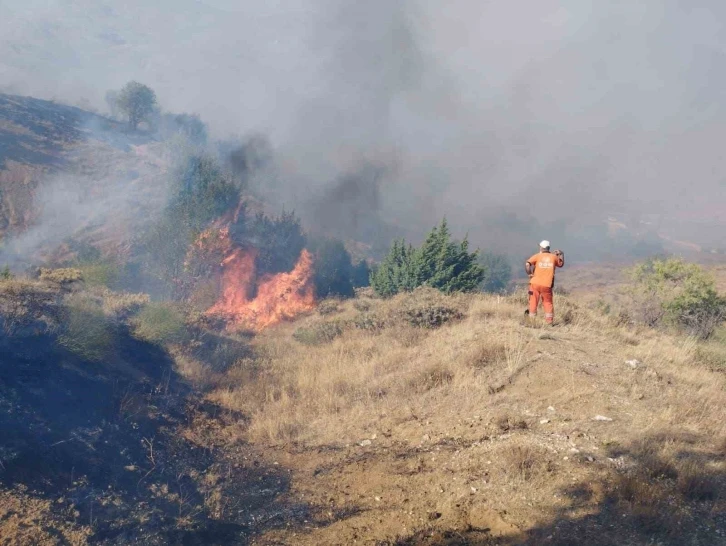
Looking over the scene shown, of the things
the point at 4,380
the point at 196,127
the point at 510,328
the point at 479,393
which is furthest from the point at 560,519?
the point at 196,127

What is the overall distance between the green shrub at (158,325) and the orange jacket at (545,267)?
7.03m

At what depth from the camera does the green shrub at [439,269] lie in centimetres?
1916

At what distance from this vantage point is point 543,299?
374 inches

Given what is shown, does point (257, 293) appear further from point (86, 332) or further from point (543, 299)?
point (543, 299)

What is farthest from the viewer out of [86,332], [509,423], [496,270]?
[496,270]

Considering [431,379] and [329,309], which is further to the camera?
[329,309]

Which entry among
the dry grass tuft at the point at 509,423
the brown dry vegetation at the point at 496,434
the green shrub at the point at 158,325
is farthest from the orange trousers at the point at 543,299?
the green shrub at the point at 158,325

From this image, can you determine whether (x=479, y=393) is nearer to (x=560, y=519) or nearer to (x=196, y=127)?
(x=560, y=519)

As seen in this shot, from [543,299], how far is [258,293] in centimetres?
1915

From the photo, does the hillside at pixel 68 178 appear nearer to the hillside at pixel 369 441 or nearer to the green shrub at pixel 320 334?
the green shrub at pixel 320 334

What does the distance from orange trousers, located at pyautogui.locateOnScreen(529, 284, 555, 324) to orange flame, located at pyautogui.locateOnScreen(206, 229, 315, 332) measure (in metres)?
13.8

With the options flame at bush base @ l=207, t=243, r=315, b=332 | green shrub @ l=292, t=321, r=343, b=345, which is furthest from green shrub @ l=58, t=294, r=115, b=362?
flame at bush base @ l=207, t=243, r=315, b=332

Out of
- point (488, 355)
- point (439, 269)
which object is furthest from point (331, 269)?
point (488, 355)

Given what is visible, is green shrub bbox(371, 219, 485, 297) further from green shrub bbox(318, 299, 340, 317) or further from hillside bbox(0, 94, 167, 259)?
hillside bbox(0, 94, 167, 259)
